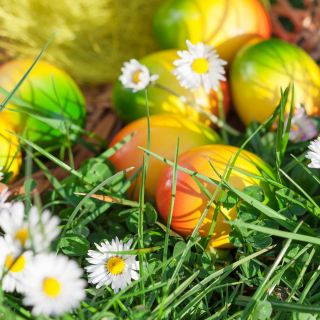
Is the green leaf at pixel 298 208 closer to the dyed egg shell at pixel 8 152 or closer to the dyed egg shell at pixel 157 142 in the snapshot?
the dyed egg shell at pixel 157 142

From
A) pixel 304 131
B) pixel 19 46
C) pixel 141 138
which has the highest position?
pixel 304 131

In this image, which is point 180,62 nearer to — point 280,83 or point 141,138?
point 141,138

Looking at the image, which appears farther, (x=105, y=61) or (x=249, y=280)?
(x=105, y=61)

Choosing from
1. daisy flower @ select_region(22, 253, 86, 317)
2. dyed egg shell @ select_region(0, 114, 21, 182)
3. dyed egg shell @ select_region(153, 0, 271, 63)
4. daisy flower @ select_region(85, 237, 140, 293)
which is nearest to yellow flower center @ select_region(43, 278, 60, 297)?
daisy flower @ select_region(22, 253, 86, 317)

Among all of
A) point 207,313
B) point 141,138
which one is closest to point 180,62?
Answer: point 141,138

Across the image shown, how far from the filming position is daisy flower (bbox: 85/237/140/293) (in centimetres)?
42

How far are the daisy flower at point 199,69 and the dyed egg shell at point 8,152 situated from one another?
0.31 metres

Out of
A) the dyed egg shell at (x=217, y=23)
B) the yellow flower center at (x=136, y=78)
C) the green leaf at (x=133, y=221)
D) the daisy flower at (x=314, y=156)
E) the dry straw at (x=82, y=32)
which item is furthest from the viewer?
the dry straw at (x=82, y=32)

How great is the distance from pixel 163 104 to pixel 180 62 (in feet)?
0.57

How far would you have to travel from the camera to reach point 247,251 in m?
0.47

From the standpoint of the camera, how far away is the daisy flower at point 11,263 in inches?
13.8

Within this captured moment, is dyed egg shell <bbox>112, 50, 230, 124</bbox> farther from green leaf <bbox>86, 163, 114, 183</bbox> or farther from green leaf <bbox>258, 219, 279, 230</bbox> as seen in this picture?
green leaf <bbox>258, 219, 279, 230</bbox>

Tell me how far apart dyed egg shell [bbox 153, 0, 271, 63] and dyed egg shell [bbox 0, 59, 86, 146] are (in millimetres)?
312

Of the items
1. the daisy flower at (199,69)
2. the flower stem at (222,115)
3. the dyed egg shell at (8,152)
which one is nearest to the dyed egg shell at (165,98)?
the flower stem at (222,115)
